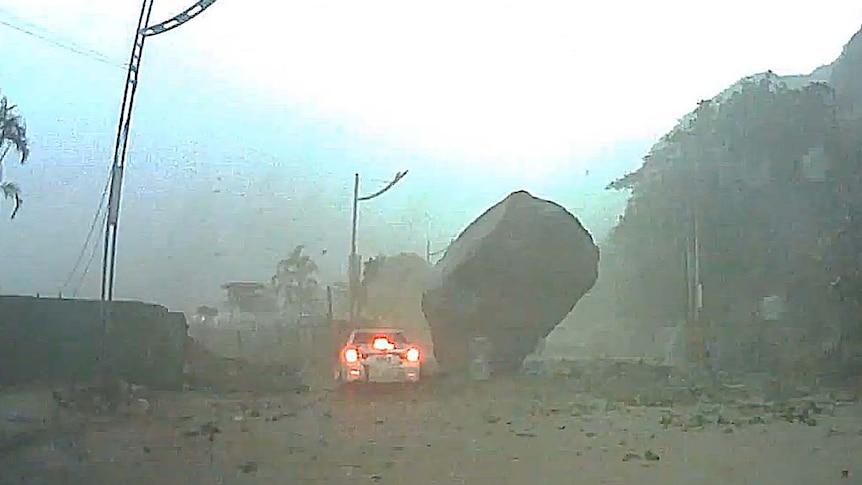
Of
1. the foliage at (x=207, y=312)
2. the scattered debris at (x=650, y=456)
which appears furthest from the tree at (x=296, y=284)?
the scattered debris at (x=650, y=456)

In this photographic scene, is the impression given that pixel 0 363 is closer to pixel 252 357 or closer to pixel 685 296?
pixel 252 357

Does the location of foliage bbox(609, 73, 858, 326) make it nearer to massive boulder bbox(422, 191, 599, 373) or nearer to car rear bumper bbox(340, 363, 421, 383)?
massive boulder bbox(422, 191, 599, 373)

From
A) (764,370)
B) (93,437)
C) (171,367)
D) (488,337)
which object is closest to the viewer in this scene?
(93,437)

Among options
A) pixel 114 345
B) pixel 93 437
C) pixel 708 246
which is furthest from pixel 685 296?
pixel 93 437

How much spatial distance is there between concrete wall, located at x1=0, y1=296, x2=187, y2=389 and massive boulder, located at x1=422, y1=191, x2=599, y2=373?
346 inches

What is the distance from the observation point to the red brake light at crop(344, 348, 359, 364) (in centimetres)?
2473

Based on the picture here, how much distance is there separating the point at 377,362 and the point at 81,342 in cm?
652

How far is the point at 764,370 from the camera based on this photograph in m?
30.3

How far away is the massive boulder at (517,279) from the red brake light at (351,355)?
8257 millimetres

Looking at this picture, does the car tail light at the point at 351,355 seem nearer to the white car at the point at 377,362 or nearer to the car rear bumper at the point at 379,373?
the white car at the point at 377,362

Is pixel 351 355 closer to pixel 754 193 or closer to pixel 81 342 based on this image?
pixel 81 342

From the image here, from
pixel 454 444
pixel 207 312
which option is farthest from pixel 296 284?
pixel 454 444

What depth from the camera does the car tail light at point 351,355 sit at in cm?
2474

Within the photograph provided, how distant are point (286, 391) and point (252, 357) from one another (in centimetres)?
1029
